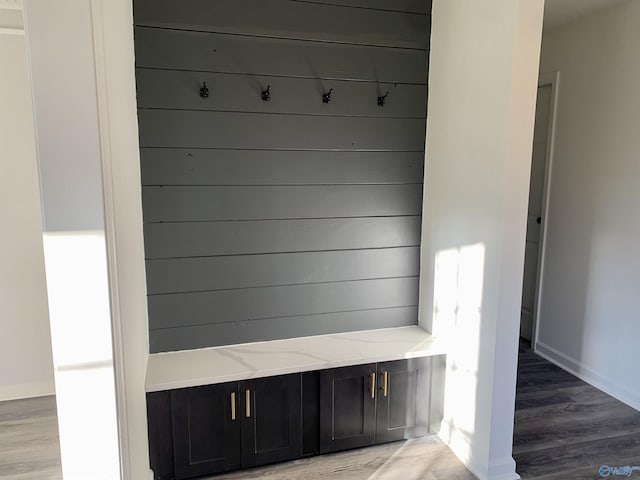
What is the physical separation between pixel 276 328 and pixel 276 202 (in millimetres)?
711

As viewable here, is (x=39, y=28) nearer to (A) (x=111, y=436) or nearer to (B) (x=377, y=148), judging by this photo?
(A) (x=111, y=436)

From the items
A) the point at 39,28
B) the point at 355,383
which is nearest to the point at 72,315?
the point at 39,28

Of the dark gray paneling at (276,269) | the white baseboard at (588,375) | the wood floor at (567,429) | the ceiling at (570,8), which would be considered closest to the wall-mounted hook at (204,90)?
the dark gray paneling at (276,269)

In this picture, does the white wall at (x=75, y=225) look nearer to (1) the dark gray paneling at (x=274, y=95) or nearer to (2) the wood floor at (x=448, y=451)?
(1) the dark gray paneling at (x=274, y=95)

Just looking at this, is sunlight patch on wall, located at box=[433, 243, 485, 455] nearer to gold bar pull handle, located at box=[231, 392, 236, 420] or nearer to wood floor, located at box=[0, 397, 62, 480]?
gold bar pull handle, located at box=[231, 392, 236, 420]

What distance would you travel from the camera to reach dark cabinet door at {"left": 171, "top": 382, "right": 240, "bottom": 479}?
2193 millimetres

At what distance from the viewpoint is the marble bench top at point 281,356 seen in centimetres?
221

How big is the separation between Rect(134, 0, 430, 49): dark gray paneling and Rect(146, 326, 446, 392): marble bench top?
1644mm

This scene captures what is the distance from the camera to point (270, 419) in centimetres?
234

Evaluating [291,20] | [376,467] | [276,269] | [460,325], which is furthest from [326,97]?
[376,467]

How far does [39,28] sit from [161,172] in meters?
1.11

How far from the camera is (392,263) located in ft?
9.10

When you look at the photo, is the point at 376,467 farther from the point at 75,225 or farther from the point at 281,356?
the point at 75,225

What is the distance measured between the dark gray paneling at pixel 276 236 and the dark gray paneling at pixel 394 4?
1161 mm
